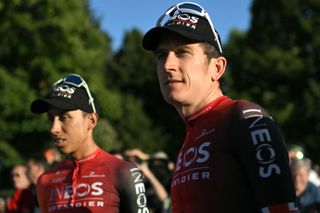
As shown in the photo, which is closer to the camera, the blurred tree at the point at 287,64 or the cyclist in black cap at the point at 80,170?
the cyclist in black cap at the point at 80,170

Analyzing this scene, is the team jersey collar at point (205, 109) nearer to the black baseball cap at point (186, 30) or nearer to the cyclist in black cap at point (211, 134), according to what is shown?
the cyclist in black cap at point (211, 134)

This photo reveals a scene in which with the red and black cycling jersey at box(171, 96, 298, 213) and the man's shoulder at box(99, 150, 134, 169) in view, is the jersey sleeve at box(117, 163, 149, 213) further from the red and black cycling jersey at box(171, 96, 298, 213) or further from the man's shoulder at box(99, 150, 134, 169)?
the red and black cycling jersey at box(171, 96, 298, 213)

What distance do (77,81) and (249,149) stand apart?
311cm

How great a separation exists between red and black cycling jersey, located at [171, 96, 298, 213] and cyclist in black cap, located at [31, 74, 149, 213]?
1.94 meters

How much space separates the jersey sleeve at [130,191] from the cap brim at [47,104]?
0.63 metres

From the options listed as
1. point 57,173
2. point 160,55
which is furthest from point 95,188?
point 160,55

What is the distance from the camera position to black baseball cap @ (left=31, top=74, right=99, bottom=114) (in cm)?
561

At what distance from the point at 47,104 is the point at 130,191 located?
99 centimetres

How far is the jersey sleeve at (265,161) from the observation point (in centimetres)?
290

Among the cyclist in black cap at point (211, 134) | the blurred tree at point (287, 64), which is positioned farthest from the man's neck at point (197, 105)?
the blurred tree at point (287, 64)

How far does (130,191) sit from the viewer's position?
17.4 feet

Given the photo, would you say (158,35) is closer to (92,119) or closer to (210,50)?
(210,50)

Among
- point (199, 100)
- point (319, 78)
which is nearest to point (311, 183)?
point (199, 100)

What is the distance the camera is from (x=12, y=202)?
10.4 metres
